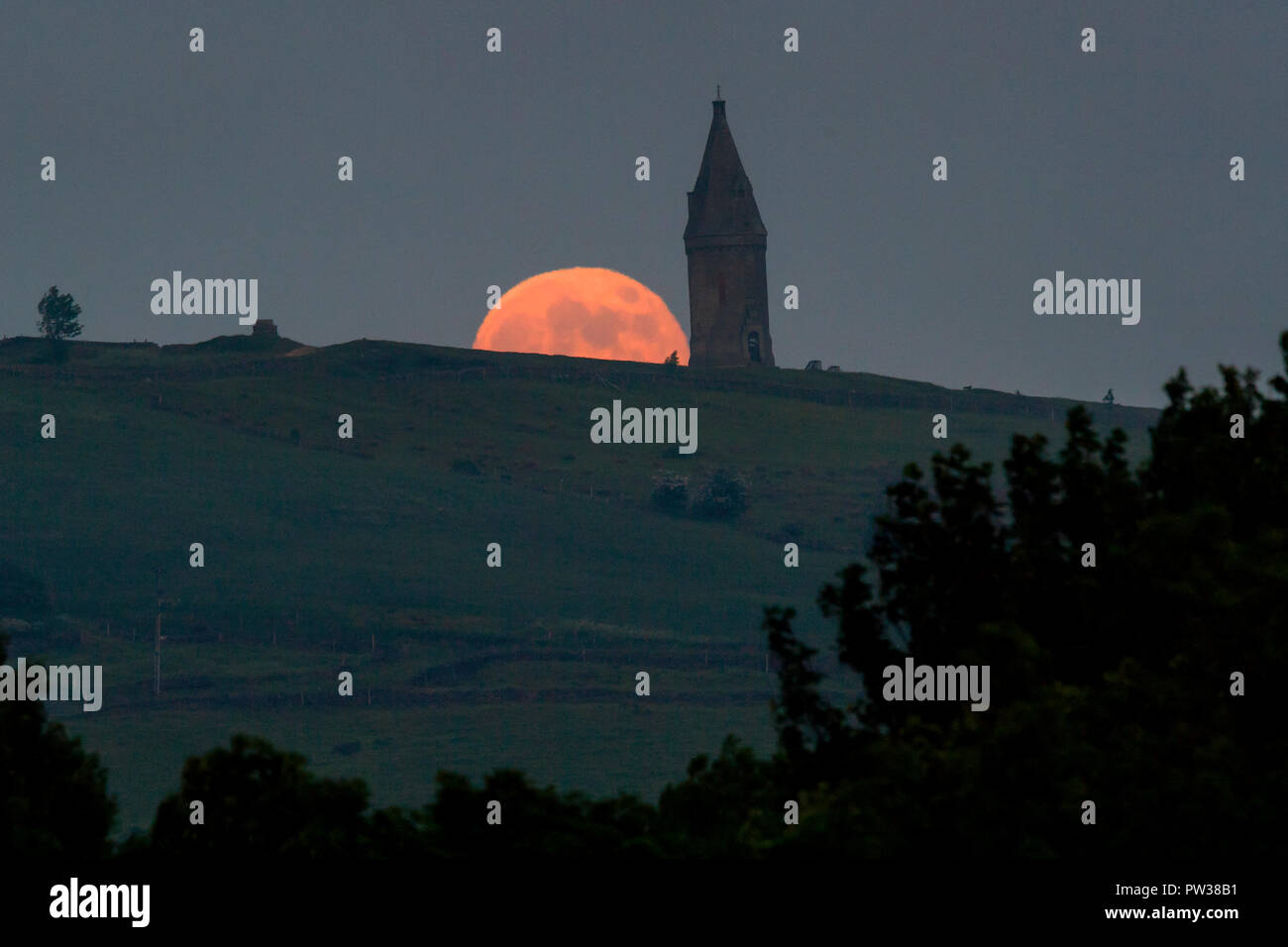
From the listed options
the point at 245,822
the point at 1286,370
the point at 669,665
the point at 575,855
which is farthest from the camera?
the point at 669,665

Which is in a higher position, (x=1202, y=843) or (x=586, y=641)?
(x=586, y=641)

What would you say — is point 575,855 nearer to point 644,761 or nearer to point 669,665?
point 644,761

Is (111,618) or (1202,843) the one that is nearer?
(1202,843)

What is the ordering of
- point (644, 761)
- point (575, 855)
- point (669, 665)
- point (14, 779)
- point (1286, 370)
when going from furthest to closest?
1. point (669, 665)
2. point (644, 761)
3. point (1286, 370)
4. point (14, 779)
5. point (575, 855)
